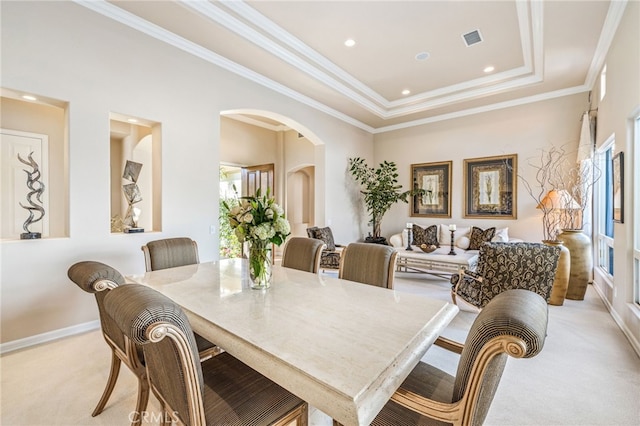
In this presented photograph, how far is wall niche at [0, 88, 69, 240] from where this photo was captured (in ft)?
11.4

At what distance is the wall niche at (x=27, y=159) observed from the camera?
3.47 meters

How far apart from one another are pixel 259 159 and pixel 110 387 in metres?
5.59

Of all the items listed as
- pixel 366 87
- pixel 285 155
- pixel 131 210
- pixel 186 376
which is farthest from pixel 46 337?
pixel 285 155

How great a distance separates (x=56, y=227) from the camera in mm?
3682

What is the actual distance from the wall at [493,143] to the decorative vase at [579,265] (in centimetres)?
128

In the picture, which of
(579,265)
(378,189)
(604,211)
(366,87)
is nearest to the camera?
(579,265)

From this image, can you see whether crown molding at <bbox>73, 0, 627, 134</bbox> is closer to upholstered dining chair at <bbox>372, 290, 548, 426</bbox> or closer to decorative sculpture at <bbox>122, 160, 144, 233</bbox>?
decorative sculpture at <bbox>122, 160, 144, 233</bbox>

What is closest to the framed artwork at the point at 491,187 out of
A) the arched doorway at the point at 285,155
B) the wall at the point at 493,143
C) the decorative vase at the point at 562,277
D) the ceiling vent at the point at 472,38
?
the wall at the point at 493,143

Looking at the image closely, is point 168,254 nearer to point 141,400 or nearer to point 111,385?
point 111,385

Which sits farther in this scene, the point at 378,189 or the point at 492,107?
the point at 378,189

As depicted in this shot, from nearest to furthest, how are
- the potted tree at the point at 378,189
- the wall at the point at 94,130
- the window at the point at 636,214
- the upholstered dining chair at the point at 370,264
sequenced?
the upholstered dining chair at the point at 370,264
the wall at the point at 94,130
the window at the point at 636,214
the potted tree at the point at 378,189

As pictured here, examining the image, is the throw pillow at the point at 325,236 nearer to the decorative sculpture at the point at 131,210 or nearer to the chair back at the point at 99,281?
the decorative sculpture at the point at 131,210

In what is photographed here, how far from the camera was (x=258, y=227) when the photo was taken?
67.5 inches

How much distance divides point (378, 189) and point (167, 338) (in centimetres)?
575
